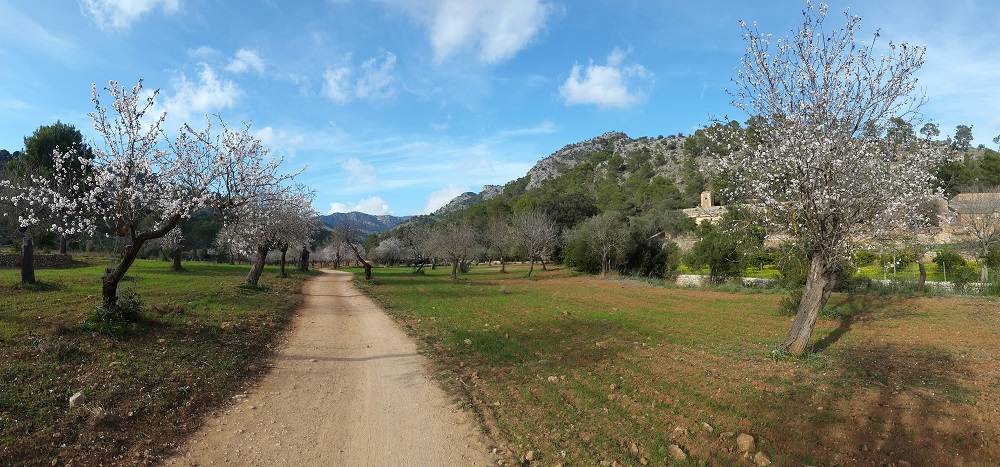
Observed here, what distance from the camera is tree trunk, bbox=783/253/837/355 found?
1036cm

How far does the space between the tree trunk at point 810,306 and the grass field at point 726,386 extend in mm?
385

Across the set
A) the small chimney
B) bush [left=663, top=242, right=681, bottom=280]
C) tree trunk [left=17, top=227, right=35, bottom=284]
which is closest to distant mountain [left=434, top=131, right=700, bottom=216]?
the small chimney

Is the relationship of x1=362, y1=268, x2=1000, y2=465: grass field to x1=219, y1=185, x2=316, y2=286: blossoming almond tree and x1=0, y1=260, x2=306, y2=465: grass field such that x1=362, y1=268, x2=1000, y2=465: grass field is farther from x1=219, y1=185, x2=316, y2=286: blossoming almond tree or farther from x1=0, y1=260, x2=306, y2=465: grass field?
x1=219, y1=185, x2=316, y2=286: blossoming almond tree

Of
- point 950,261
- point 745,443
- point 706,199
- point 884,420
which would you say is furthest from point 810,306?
point 706,199

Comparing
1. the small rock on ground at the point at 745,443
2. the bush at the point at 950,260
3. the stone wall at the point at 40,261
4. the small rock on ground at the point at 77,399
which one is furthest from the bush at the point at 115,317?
the bush at the point at 950,260

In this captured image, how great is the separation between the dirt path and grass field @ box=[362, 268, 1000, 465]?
733mm

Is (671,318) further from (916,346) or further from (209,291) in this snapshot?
(209,291)

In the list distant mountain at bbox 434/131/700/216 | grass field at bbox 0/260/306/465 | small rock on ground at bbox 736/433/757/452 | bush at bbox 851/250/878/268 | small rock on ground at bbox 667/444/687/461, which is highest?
distant mountain at bbox 434/131/700/216

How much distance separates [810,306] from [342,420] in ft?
33.9

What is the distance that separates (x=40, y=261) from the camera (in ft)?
93.2

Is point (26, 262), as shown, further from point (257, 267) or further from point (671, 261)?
point (671, 261)

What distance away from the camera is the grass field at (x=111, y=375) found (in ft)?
19.2

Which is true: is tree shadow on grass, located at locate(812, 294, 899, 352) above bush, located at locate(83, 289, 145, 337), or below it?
below

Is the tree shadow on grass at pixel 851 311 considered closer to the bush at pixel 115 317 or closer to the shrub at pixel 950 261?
the bush at pixel 115 317
